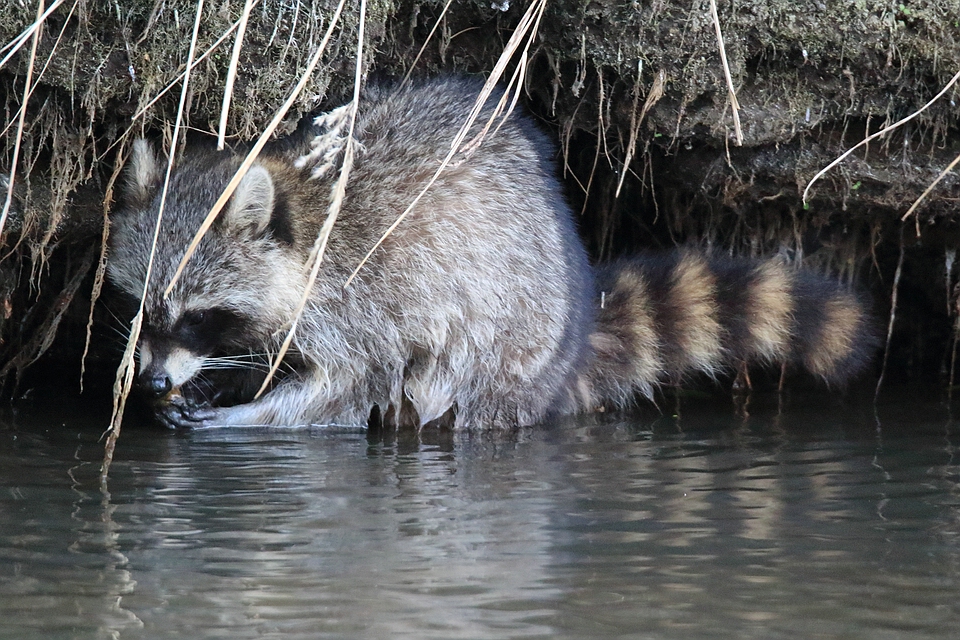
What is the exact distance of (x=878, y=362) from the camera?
5.06m

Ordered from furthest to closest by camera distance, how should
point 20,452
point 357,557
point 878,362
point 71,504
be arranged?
point 878,362, point 20,452, point 71,504, point 357,557

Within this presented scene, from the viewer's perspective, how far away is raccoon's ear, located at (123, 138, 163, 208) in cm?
355

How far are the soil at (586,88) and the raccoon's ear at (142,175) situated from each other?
2.5 inches

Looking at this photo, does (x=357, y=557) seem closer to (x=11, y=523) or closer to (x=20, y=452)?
(x=11, y=523)

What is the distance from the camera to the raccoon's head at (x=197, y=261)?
3.61 m

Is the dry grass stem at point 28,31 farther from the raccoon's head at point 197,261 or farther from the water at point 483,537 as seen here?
the water at point 483,537

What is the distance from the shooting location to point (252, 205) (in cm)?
363

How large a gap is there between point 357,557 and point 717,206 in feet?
9.07

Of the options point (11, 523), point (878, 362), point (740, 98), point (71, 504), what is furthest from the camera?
point (878, 362)

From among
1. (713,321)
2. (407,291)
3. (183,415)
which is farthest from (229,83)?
(713,321)

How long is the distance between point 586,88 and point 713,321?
1.04 meters

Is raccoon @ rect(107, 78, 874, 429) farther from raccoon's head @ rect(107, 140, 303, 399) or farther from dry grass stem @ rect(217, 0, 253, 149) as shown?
dry grass stem @ rect(217, 0, 253, 149)

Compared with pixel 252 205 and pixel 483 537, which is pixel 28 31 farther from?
pixel 483 537

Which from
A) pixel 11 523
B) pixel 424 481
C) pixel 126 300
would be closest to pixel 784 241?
pixel 424 481
